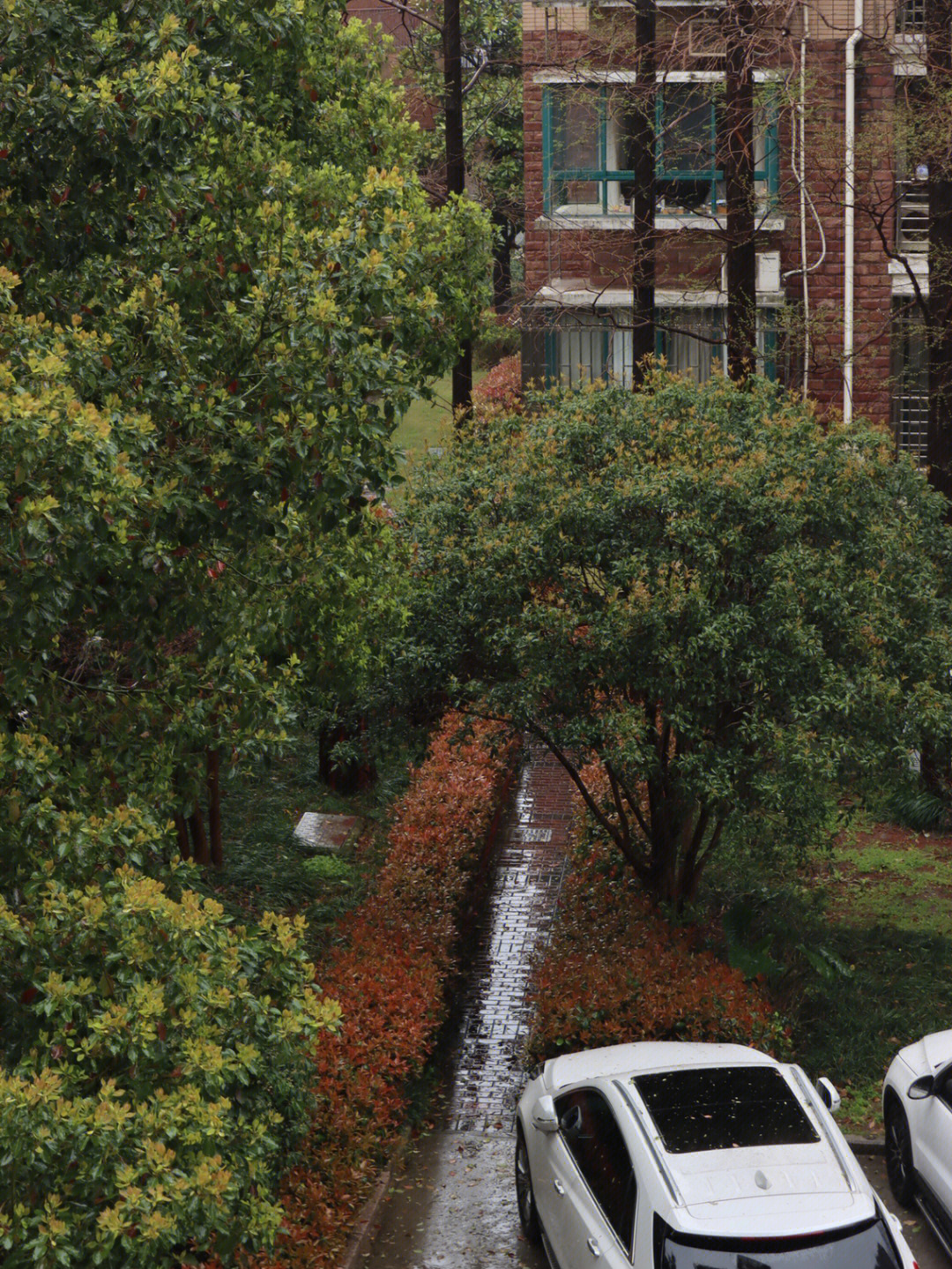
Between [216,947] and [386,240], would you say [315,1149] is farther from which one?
[386,240]

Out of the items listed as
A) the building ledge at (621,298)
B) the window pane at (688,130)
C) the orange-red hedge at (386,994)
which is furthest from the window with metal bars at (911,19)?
the orange-red hedge at (386,994)

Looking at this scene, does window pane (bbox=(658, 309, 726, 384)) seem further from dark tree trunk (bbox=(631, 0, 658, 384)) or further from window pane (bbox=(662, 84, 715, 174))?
dark tree trunk (bbox=(631, 0, 658, 384))

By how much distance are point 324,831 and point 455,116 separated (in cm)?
991

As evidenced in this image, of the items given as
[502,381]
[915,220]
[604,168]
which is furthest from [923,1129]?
[502,381]

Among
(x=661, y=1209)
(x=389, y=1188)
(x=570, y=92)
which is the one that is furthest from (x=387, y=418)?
(x=570, y=92)

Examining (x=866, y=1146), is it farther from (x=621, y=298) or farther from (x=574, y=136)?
(x=574, y=136)

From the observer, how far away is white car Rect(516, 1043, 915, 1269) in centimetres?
651

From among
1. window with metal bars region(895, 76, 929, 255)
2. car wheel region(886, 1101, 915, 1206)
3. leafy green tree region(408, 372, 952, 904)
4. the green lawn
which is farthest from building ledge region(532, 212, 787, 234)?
car wheel region(886, 1101, 915, 1206)

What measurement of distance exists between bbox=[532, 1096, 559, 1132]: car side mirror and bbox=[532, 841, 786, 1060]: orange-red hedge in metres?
1.81

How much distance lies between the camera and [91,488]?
579cm

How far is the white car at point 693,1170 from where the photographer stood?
21.4 feet

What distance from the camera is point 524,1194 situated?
350 inches

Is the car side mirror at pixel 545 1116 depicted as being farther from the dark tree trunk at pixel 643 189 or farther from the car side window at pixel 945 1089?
the dark tree trunk at pixel 643 189

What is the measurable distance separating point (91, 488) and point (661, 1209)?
14.1ft
